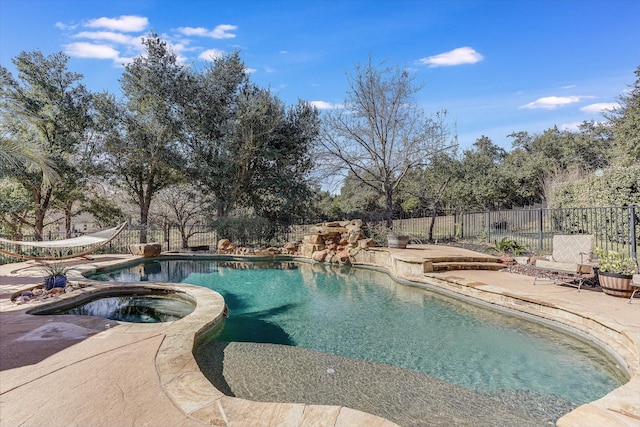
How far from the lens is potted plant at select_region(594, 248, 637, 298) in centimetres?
482

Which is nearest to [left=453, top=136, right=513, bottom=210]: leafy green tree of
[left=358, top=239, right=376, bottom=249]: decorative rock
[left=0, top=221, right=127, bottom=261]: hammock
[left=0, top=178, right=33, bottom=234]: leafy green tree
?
[left=358, top=239, right=376, bottom=249]: decorative rock

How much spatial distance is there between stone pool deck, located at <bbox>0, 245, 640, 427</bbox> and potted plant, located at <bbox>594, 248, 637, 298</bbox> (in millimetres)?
138

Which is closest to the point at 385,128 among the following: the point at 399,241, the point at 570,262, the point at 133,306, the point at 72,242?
the point at 399,241

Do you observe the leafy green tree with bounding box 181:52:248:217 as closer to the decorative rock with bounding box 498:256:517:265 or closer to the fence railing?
the fence railing

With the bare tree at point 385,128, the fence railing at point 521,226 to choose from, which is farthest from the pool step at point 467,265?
the bare tree at point 385,128

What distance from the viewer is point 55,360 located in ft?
9.42

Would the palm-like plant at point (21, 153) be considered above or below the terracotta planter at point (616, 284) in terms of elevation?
above

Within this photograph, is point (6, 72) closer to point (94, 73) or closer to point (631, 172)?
point (94, 73)

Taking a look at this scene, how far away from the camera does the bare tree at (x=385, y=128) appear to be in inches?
506

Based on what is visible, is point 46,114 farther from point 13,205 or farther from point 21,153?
point 21,153

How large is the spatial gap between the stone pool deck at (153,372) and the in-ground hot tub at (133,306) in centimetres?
53

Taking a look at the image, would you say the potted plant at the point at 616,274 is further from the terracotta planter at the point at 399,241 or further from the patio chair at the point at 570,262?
the terracotta planter at the point at 399,241

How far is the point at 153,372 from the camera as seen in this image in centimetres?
265

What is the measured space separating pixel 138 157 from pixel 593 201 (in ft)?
54.8
